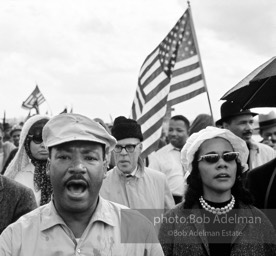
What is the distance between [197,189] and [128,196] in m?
Result: 1.76

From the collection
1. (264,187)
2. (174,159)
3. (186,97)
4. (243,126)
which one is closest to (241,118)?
(243,126)

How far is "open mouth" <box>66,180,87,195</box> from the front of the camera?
2674 mm

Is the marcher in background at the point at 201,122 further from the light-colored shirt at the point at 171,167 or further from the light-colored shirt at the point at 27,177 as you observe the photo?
the light-colored shirt at the point at 27,177

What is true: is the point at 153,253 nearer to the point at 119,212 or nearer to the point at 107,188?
the point at 119,212

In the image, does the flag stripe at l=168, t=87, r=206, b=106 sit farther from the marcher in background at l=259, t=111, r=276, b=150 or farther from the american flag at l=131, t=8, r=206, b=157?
the marcher in background at l=259, t=111, r=276, b=150

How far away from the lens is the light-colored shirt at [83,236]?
2.62 m

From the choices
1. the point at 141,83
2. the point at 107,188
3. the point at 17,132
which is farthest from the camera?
the point at 17,132

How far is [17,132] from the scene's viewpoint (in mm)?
13516

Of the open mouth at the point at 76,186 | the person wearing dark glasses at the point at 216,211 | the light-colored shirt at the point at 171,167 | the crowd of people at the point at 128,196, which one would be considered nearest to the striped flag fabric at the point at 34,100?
the light-colored shirt at the point at 171,167

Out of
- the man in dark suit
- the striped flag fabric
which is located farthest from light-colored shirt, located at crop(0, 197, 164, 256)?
the striped flag fabric

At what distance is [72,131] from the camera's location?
8.90 feet

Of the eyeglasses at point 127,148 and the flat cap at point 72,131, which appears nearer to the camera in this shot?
the flat cap at point 72,131

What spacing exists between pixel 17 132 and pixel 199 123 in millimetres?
7152

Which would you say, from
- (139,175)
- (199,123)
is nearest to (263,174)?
(139,175)
